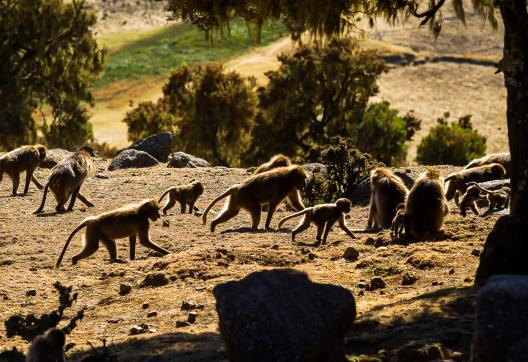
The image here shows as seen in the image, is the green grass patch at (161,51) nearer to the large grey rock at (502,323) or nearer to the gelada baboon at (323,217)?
the gelada baboon at (323,217)

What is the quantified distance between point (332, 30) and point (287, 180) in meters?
5.56

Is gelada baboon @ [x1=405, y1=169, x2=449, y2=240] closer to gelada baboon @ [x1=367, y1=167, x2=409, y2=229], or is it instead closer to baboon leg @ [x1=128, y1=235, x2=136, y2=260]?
gelada baboon @ [x1=367, y1=167, x2=409, y2=229]

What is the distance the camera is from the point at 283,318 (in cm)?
774

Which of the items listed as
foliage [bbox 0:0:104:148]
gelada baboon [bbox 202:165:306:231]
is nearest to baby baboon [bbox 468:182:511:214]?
gelada baboon [bbox 202:165:306:231]

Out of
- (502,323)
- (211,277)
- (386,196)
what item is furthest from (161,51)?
(502,323)

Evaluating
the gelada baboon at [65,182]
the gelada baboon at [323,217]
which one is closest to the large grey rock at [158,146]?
the gelada baboon at [65,182]

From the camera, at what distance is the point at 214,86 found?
54.4 m

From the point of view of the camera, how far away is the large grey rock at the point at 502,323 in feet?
23.9

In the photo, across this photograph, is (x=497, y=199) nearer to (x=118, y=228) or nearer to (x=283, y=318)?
(x=118, y=228)

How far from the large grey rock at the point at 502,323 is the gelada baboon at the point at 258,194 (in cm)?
1049

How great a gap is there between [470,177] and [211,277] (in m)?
8.04

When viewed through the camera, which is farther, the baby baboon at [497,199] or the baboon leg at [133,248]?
the baby baboon at [497,199]

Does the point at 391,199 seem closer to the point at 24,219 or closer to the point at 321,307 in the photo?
the point at 24,219

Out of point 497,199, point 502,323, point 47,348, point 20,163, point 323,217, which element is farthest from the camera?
point 20,163
